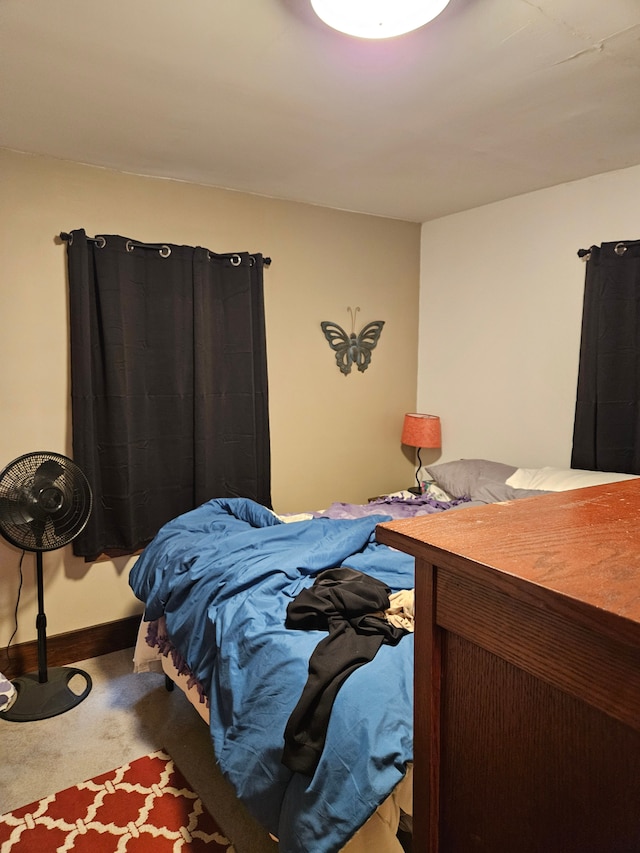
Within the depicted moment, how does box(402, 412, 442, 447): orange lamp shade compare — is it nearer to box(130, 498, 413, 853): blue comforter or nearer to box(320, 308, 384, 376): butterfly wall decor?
box(320, 308, 384, 376): butterfly wall decor

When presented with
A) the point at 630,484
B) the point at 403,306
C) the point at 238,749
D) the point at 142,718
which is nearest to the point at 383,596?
the point at 238,749

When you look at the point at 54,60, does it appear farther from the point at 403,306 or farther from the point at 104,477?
the point at 403,306

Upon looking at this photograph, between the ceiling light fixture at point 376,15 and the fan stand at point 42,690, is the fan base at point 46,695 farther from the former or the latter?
the ceiling light fixture at point 376,15

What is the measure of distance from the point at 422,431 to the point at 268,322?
4.10ft

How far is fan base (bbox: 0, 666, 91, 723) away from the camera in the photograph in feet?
7.87

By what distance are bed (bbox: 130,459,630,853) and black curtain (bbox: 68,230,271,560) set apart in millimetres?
460

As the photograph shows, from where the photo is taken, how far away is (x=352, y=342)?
3.61 meters

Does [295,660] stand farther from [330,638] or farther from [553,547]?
[553,547]

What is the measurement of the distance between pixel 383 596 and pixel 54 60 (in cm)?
191

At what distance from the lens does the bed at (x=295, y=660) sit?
1213 mm

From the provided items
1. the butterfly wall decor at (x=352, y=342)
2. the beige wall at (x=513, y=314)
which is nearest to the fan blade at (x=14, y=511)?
the butterfly wall decor at (x=352, y=342)

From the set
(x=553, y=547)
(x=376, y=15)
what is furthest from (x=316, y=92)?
(x=553, y=547)

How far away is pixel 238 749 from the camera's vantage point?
147 cm

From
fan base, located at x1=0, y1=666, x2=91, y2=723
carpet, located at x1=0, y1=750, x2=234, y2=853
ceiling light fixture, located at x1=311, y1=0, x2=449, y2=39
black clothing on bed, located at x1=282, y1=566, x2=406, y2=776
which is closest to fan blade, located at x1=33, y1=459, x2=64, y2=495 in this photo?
fan base, located at x1=0, y1=666, x2=91, y2=723
